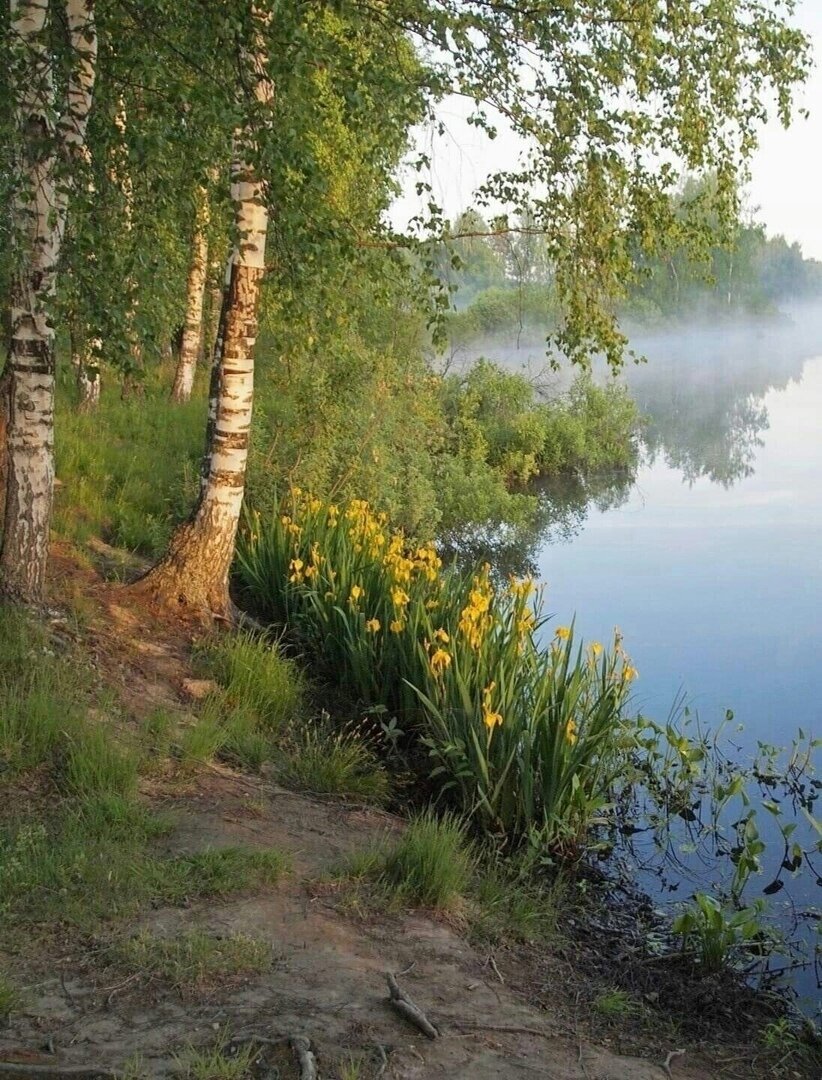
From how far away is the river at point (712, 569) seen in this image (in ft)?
29.9

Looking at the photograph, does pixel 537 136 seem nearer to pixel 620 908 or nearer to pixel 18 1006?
pixel 620 908

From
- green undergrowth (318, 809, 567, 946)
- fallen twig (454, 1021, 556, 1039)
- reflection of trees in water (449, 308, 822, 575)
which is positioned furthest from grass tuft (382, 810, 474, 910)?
reflection of trees in water (449, 308, 822, 575)

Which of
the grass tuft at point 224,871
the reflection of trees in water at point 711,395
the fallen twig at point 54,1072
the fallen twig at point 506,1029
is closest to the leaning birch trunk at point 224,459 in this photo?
the grass tuft at point 224,871

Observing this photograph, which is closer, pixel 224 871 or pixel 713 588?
pixel 224 871

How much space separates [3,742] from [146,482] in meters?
6.47

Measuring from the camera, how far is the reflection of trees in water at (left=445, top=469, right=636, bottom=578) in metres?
14.9

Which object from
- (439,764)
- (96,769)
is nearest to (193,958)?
(96,769)

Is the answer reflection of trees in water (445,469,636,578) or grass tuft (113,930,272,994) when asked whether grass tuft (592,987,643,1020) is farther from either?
reflection of trees in water (445,469,636,578)

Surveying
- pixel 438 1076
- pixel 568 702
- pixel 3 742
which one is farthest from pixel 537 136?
pixel 438 1076

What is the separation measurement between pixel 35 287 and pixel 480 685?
11.0 feet

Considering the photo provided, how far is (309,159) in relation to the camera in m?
5.31

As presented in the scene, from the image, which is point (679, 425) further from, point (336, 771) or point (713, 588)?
point (336, 771)

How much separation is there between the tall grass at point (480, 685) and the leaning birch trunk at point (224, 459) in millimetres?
658

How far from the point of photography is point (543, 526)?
17125 millimetres
